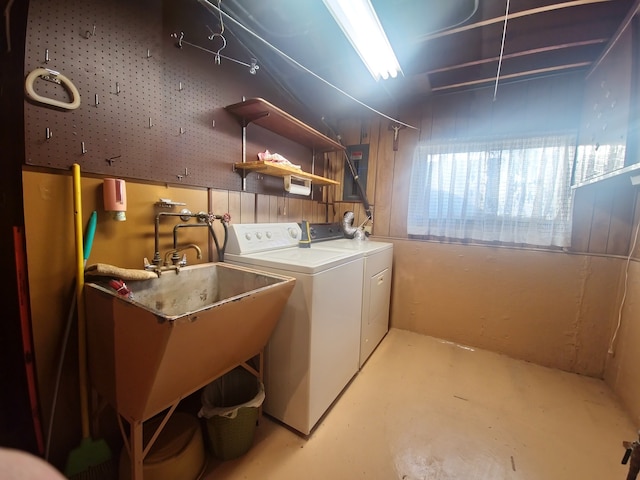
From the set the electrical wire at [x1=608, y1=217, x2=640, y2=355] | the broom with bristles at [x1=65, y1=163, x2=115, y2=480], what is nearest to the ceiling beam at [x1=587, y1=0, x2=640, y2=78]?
the electrical wire at [x1=608, y1=217, x2=640, y2=355]

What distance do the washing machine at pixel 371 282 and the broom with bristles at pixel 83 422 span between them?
1464 millimetres

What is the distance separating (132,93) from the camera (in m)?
1.26

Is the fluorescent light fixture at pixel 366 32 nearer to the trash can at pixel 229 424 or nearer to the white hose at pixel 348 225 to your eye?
the white hose at pixel 348 225

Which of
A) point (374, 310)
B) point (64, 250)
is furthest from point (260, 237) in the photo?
point (374, 310)

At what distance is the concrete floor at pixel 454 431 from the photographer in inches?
50.9

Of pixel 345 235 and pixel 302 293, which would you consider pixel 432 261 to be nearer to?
pixel 345 235

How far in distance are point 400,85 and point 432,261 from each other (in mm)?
1636

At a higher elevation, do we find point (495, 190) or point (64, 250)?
point (495, 190)

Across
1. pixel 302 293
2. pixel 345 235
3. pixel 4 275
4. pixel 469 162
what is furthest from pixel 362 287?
pixel 4 275

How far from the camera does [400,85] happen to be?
2273mm

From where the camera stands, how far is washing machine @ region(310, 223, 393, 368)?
2014mm

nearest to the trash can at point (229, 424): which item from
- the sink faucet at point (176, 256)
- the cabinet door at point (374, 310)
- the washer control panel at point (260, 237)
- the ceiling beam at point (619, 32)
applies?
the sink faucet at point (176, 256)

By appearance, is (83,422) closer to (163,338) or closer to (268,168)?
(163,338)

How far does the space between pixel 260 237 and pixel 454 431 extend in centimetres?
168
